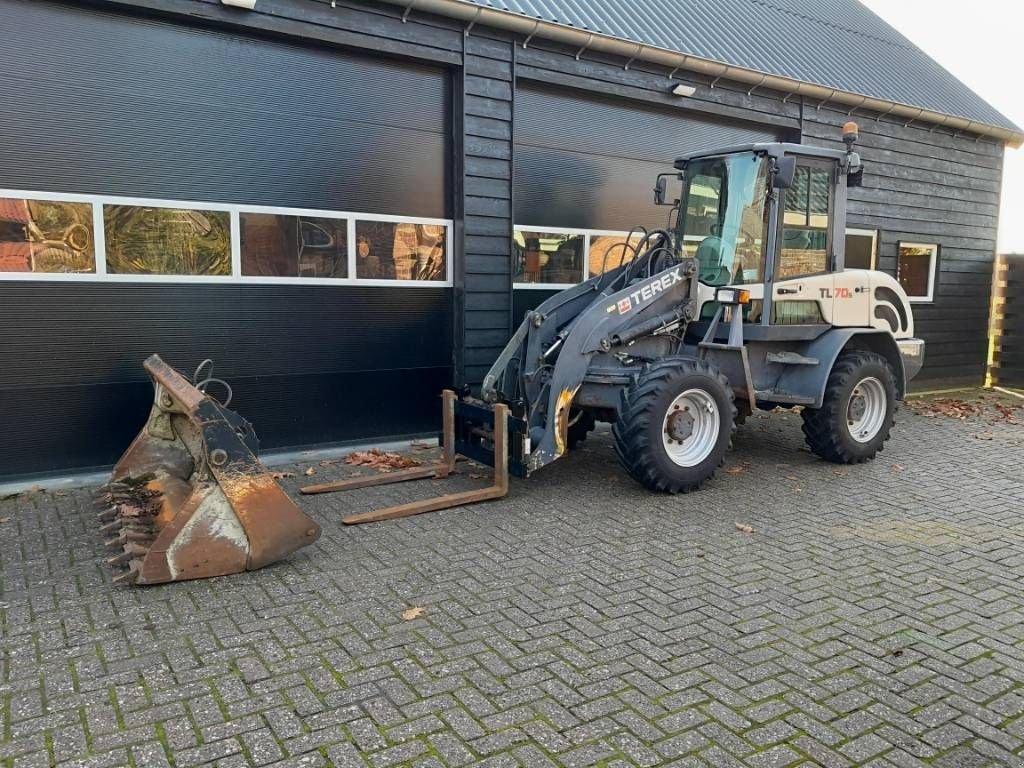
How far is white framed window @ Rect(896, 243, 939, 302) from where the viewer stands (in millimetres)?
12035

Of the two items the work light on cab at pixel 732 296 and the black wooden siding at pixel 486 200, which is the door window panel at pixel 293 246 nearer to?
the black wooden siding at pixel 486 200

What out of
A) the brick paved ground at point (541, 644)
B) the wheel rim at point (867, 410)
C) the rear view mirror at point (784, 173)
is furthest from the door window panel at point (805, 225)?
the brick paved ground at point (541, 644)

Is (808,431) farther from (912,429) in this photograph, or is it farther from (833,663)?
(833,663)

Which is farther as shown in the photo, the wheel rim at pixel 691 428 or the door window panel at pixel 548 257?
the door window panel at pixel 548 257

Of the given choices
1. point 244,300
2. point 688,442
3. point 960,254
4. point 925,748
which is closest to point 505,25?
point 244,300

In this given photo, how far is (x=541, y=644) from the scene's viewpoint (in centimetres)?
366

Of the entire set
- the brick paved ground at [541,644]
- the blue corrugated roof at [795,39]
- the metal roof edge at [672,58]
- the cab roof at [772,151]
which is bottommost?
the brick paved ground at [541,644]

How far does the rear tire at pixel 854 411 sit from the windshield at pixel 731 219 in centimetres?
128

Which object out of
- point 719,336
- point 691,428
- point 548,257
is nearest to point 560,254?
point 548,257

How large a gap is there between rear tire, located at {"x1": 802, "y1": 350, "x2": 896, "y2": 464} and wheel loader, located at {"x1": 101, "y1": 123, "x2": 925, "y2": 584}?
0.01 m

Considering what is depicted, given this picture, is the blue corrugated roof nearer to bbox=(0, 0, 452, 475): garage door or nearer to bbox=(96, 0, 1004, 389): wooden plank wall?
bbox=(96, 0, 1004, 389): wooden plank wall

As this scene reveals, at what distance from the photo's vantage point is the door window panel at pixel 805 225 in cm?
700

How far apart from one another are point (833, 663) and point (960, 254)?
37.4ft

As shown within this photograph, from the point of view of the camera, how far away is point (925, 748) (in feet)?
9.50
